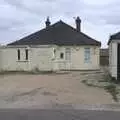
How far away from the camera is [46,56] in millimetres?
42375

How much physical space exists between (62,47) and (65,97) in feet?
89.8

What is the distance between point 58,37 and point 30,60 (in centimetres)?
579

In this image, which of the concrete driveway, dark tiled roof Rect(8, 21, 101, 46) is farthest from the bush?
dark tiled roof Rect(8, 21, 101, 46)

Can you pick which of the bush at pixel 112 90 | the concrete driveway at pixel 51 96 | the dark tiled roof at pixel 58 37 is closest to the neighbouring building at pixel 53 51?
the dark tiled roof at pixel 58 37

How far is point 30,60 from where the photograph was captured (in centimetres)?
Answer: 4228

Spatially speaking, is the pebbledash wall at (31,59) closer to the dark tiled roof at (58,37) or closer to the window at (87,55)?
the dark tiled roof at (58,37)

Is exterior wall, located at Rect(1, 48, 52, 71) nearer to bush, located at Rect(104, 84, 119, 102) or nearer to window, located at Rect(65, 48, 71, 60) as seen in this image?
window, located at Rect(65, 48, 71, 60)

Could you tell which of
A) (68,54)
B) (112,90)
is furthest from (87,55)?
(112,90)

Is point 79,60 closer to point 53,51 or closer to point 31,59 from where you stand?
point 53,51

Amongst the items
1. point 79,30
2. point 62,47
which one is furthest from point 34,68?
point 79,30

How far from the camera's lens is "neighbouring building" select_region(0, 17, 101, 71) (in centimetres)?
4244
